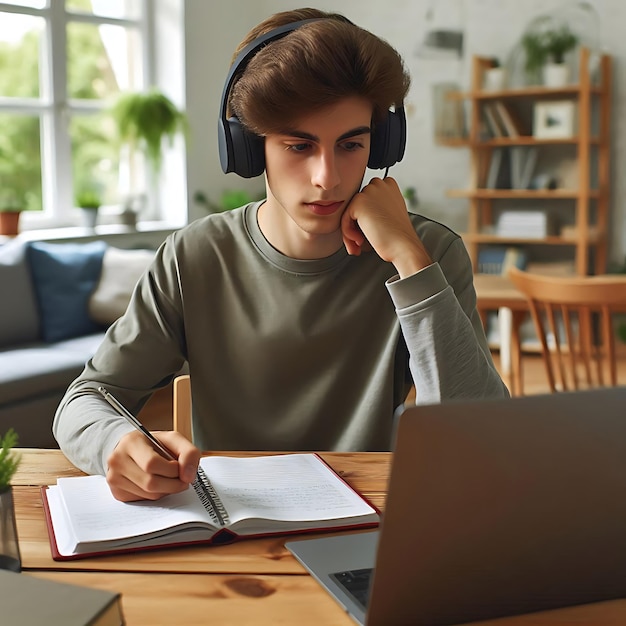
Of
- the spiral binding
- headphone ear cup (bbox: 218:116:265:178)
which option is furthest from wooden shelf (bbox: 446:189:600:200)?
the spiral binding

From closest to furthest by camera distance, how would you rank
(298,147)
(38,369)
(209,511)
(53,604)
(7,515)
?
1. (53,604)
2. (7,515)
3. (209,511)
4. (298,147)
5. (38,369)

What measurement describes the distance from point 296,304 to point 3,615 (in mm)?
835

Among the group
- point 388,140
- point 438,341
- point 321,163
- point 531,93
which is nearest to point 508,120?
point 531,93

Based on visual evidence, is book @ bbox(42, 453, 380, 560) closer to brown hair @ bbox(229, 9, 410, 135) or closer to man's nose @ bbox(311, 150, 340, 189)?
man's nose @ bbox(311, 150, 340, 189)

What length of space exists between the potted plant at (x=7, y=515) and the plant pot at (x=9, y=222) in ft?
11.3

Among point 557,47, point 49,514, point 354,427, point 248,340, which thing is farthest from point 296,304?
point 557,47

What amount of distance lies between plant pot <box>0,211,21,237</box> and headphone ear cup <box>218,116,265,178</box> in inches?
115

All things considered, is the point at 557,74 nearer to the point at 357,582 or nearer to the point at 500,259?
the point at 500,259

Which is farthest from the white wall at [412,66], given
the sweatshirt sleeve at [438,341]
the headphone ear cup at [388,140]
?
the sweatshirt sleeve at [438,341]

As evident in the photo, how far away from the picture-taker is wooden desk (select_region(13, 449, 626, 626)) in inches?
27.9

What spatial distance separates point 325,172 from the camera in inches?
47.9

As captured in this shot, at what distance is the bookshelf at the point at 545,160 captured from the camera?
4.61 m

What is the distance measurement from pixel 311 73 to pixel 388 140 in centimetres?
23

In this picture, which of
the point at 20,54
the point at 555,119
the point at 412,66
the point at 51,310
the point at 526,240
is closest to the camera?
the point at 51,310
